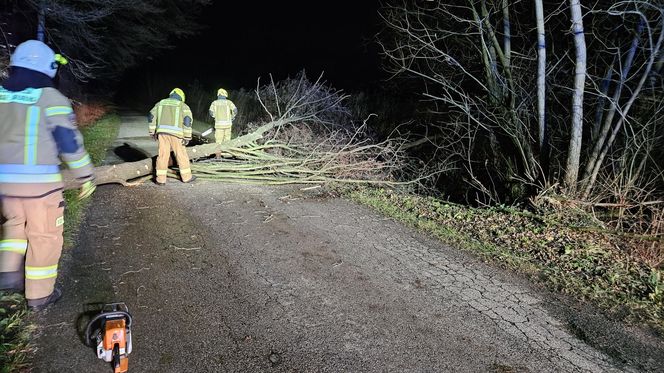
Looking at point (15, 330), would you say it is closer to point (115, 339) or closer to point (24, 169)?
point (115, 339)

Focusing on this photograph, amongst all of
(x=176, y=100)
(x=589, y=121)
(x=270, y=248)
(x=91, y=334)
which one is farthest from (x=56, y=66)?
(x=589, y=121)

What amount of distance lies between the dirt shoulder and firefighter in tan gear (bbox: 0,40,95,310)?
1.54 feet

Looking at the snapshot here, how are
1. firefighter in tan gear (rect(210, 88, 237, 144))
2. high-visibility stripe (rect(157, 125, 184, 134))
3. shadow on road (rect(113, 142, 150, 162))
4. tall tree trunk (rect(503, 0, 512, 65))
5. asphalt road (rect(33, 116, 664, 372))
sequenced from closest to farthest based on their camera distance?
asphalt road (rect(33, 116, 664, 372)) → high-visibility stripe (rect(157, 125, 184, 134)) → tall tree trunk (rect(503, 0, 512, 65)) → shadow on road (rect(113, 142, 150, 162)) → firefighter in tan gear (rect(210, 88, 237, 144))

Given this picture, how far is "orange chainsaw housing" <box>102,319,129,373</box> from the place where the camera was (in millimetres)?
2789

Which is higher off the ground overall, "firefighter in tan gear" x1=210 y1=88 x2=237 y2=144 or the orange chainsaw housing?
"firefighter in tan gear" x1=210 y1=88 x2=237 y2=144

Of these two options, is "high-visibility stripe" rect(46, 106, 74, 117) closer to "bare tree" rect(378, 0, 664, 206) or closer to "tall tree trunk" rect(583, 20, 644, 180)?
"bare tree" rect(378, 0, 664, 206)

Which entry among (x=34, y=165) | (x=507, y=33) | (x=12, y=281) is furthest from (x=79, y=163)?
(x=507, y=33)

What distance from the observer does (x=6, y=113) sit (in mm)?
3301

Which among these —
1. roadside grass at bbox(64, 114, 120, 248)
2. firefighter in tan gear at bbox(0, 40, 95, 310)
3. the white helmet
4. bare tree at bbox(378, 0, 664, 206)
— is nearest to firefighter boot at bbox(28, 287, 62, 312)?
firefighter in tan gear at bbox(0, 40, 95, 310)

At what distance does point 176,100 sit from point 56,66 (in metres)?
4.26

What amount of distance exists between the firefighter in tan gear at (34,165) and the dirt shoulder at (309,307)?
47 centimetres

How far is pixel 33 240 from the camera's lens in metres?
3.43

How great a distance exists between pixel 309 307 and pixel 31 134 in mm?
2641

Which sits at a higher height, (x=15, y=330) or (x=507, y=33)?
(x=507, y=33)
